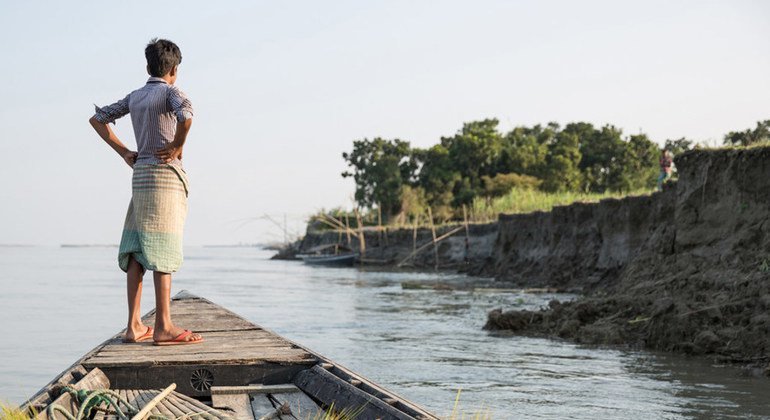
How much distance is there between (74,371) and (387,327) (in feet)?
36.7

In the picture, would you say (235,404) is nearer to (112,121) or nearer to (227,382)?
(227,382)

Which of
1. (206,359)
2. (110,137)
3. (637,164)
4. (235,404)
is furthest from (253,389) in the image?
(637,164)

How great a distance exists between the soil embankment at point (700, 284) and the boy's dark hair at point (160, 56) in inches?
282

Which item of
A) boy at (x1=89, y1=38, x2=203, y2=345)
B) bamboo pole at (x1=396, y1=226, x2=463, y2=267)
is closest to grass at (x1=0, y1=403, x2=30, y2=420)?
boy at (x1=89, y1=38, x2=203, y2=345)

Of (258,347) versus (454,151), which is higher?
(454,151)

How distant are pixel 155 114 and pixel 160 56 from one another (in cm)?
37

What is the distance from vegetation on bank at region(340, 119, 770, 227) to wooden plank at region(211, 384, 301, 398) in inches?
1872

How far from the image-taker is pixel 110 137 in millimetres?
5758

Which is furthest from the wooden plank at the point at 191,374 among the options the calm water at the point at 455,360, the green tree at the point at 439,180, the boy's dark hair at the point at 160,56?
the green tree at the point at 439,180

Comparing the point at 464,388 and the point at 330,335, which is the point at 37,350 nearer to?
the point at 330,335

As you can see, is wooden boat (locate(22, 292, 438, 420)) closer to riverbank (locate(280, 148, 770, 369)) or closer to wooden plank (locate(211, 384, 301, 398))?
wooden plank (locate(211, 384, 301, 398))

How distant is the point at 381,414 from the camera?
3.90 metres

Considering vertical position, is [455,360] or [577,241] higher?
[577,241]

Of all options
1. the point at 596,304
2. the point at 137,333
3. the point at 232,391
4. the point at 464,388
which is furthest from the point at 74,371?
the point at 596,304
